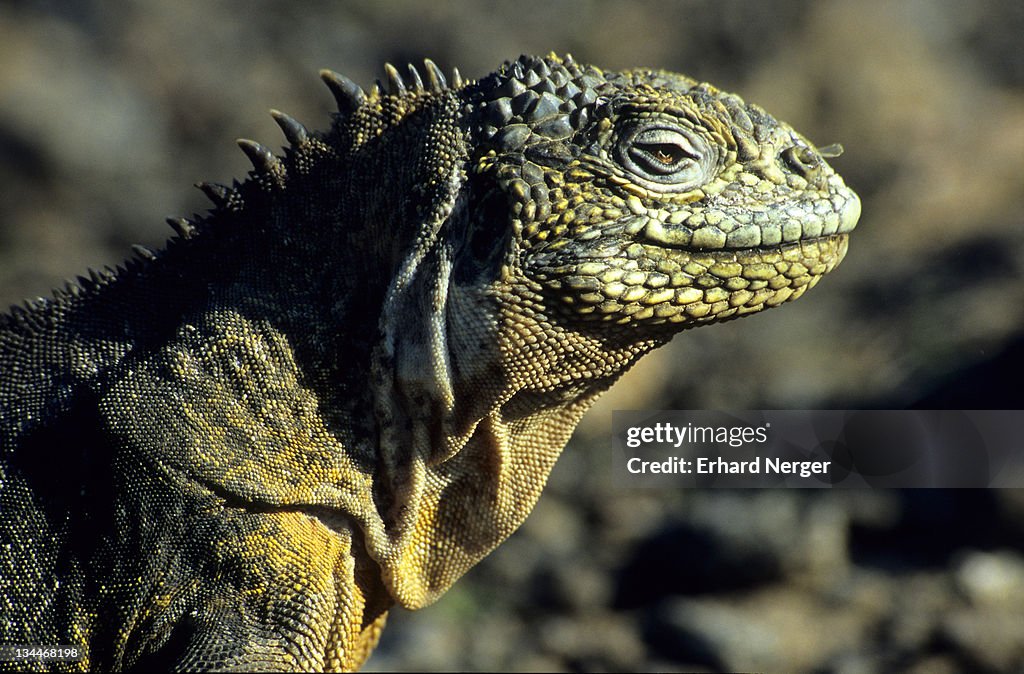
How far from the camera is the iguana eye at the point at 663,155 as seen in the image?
3.14m

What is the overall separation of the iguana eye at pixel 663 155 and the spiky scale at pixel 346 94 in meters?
0.87

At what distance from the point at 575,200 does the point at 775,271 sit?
0.61 m

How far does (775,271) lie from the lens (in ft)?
10.3

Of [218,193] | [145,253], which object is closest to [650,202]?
[218,193]

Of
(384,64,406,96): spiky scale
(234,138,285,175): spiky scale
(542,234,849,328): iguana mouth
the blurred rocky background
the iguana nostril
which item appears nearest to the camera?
(542,234,849,328): iguana mouth

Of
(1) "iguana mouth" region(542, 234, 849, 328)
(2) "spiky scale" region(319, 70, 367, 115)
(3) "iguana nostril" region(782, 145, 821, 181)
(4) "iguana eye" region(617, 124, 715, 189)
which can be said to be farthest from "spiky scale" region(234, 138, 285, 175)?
(3) "iguana nostril" region(782, 145, 821, 181)

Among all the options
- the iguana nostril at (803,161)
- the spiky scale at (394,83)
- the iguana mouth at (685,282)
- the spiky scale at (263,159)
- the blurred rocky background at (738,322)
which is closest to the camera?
the iguana mouth at (685,282)

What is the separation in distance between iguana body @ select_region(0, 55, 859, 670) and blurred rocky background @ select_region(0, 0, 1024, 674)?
275 centimetres

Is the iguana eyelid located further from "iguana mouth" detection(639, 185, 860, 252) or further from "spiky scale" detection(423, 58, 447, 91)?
"spiky scale" detection(423, 58, 447, 91)

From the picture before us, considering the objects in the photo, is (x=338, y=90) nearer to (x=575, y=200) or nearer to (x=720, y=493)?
(x=575, y=200)

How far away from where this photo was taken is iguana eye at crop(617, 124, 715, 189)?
3.14m

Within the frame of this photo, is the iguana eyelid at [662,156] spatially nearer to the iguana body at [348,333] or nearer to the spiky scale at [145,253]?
the iguana body at [348,333]

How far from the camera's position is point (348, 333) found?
127 inches

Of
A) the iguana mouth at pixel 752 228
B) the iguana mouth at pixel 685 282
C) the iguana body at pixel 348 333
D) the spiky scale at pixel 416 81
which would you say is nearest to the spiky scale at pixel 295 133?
the iguana body at pixel 348 333
